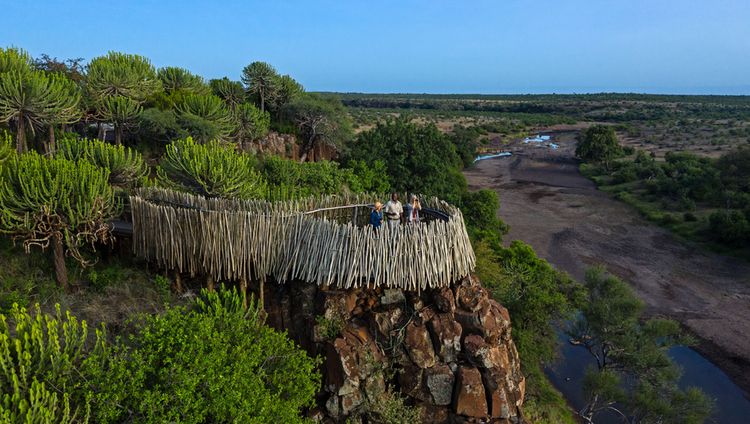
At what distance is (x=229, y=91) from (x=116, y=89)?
25.0ft

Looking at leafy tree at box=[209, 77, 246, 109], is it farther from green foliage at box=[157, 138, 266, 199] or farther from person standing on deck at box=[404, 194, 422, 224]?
person standing on deck at box=[404, 194, 422, 224]

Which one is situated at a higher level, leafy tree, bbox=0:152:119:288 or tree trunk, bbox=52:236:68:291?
leafy tree, bbox=0:152:119:288

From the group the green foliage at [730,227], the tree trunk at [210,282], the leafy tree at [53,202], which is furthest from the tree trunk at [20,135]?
the green foliage at [730,227]

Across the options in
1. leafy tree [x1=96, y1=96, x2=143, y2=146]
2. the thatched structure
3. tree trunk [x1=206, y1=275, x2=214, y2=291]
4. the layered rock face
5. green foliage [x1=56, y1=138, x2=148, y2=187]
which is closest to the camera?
the thatched structure

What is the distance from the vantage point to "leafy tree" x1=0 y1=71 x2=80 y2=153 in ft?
46.6

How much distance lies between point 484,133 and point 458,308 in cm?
6435

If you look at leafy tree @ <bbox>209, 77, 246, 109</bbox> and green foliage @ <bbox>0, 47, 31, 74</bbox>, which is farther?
leafy tree @ <bbox>209, 77, 246, 109</bbox>

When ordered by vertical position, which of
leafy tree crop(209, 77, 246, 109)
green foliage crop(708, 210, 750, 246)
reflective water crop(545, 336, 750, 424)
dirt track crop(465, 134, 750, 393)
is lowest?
reflective water crop(545, 336, 750, 424)

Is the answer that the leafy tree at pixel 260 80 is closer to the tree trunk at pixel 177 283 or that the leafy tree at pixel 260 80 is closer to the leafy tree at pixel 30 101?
the leafy tree at pixel 30 101

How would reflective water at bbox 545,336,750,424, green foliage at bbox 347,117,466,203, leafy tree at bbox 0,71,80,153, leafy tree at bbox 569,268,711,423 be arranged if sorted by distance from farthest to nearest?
green foliage at bbox 347,117,466,203 → reflective water at bbox 545,336,750,424 → leafy tree at bbox 0,71,80,153 → leafy tree at bbox 569,268,711,423

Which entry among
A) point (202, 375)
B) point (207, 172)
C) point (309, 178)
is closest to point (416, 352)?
point (202, 375)

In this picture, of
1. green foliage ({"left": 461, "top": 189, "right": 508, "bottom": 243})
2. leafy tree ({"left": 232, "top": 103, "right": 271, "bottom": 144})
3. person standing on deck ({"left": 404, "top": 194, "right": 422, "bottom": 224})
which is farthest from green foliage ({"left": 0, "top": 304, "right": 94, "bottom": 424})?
green foliage ({"left": 461, "top": 189, "right": 508, "bottom": 243})

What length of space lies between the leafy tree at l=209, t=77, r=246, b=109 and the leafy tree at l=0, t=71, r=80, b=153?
35.0 feet

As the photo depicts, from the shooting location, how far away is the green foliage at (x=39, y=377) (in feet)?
16.7
